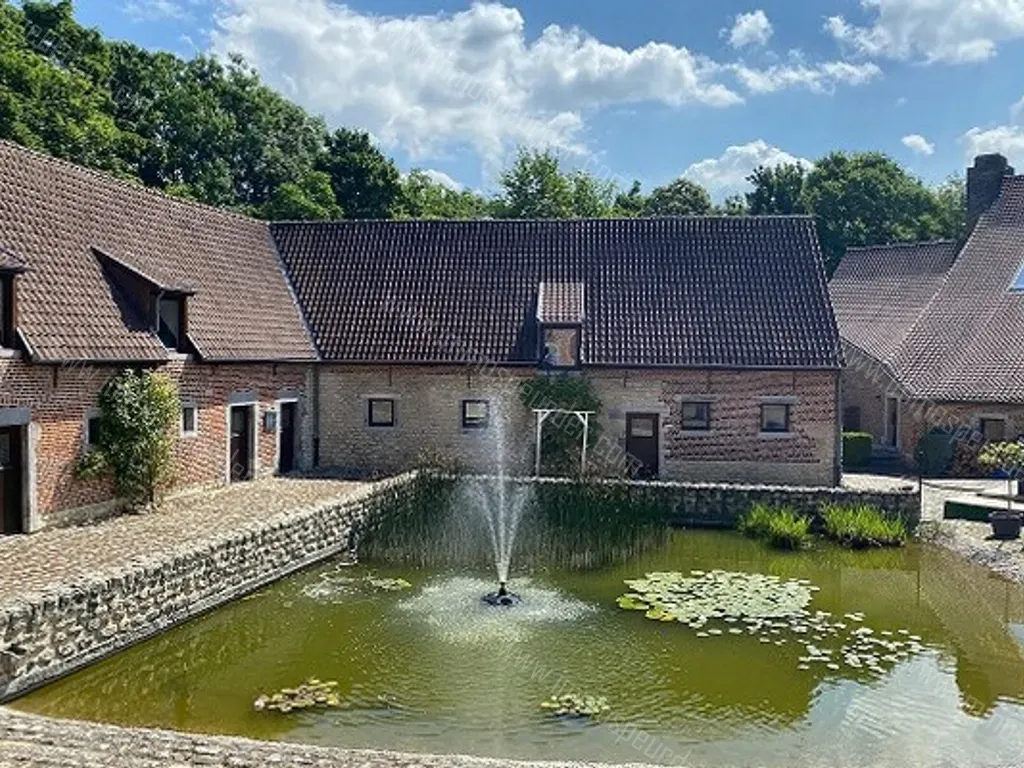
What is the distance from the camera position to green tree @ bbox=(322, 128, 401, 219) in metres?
39.0

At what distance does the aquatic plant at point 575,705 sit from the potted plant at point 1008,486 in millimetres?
10475

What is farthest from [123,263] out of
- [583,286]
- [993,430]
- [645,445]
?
[993,430]

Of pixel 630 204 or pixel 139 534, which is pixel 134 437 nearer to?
pixel 139 534

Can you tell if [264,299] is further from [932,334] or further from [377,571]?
[932,334]

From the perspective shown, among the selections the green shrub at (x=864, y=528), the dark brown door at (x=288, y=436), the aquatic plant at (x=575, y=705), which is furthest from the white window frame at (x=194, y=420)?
the green shrub at (x=864, y=528)

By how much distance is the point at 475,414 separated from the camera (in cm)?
2186

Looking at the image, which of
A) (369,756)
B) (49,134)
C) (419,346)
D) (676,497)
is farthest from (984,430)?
(49,134)

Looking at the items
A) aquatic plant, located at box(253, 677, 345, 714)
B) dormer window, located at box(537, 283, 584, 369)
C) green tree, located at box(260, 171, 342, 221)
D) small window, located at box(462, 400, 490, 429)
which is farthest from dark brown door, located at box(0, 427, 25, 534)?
green tree, located at box(260, 171, 342, 221)

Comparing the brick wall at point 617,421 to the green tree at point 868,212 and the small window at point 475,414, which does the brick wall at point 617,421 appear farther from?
the green tree at point 868,212

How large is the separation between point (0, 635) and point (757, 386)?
53.3ft

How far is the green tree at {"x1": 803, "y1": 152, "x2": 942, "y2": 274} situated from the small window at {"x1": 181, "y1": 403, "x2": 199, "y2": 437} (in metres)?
38.0

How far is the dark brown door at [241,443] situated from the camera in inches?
742

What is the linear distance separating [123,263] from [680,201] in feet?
130

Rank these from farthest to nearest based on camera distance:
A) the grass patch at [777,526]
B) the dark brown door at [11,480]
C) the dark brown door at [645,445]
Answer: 1. the dark brown door at [645,445]
2. the grass patch at [777,526]
3. the dark brown door at [11,480]
